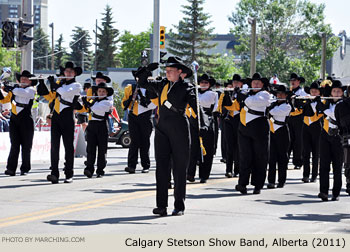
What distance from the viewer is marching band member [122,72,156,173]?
17766 millimetres

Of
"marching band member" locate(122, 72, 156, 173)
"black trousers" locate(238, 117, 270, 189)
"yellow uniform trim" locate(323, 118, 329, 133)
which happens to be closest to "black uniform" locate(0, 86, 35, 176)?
"marching band member" locate(122, 72, 156, 173)

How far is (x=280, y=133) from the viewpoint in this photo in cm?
1570

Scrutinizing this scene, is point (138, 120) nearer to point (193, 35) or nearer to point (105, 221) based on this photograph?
point (105, 221)

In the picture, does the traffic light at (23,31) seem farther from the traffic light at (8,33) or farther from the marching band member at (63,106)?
the marching band member at (63,106)

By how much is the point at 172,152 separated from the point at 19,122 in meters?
6.19

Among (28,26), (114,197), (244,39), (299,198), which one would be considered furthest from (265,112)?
(244,39)

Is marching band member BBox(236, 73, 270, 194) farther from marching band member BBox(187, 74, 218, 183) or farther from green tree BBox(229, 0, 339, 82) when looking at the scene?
green tree BBox(229, 0, 339, 82)

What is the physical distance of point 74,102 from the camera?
50.2 feet

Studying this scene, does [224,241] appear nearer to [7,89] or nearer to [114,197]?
[114,197]

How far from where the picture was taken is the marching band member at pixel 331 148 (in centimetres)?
1346

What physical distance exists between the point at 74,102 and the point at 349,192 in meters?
5.44

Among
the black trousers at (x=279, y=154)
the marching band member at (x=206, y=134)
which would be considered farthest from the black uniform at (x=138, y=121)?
the black trousers at (x=279, y=154)

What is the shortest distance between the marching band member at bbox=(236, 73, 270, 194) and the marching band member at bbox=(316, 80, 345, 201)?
1.08m

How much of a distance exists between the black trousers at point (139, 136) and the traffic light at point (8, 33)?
731 centimetres
